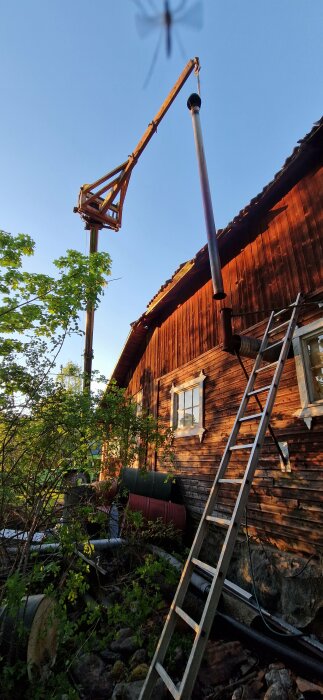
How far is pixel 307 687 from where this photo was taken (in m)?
3.05

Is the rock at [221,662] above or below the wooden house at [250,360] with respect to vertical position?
below

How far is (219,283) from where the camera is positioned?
16.6ft

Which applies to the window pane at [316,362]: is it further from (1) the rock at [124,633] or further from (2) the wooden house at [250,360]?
(1) the rock at [124,633]

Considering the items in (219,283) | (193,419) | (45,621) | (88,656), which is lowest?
(88,656)

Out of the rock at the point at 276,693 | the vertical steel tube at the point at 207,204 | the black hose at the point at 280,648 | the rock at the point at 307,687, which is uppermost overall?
the vertical steel tube at the point at 207,204

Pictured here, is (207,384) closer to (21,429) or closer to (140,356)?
(21,429)

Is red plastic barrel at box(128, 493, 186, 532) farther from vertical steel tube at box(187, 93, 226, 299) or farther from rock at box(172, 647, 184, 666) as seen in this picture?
vertical steel tube at box(187, 93, 226, 299)

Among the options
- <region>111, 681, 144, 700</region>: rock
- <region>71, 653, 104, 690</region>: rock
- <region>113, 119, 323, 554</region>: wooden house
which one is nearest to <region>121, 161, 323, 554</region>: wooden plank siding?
<region>113, 119, 323, 554</region>: wooden house

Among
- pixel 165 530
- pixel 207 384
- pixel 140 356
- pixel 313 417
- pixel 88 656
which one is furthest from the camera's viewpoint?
pixel 140 356

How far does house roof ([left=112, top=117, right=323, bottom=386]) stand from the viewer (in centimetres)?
532

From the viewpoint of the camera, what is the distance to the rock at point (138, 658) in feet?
12.0

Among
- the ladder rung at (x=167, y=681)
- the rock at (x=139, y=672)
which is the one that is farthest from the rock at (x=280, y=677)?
the ladder rung at (x=167, y=681)

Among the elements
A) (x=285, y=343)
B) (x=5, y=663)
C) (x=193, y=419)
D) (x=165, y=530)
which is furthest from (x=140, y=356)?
(x=5, y=663)

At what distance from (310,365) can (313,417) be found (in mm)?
787
